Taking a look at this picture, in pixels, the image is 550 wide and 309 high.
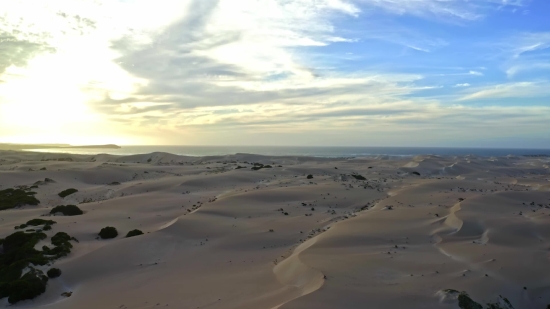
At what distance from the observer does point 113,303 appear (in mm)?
10227

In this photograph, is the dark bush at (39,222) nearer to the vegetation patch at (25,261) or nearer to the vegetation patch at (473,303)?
the vegetation patch at (25,261)

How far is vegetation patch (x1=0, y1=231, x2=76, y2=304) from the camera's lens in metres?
10.9

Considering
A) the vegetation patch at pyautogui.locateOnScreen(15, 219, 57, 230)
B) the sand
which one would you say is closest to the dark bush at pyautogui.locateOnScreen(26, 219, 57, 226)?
the vegetation patch at pyautogui.locateOnScreen(15, 219, 57, 230)

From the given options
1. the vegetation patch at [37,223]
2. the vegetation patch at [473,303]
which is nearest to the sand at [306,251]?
the vegetation patch at [473,303]

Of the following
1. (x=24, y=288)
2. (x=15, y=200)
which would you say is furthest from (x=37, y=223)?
(x=15, y=200)

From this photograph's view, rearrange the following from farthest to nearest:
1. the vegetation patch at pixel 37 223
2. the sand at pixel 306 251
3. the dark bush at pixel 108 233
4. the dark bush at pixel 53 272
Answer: the vegetation patch at pixel 37 223 < the dark bush at pixel 108 233 < the dark bush at pixel 53 272 < the sand at pixel 306 251

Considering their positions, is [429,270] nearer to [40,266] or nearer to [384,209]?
[384,209]


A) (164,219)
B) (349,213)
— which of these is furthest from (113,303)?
(349,213)

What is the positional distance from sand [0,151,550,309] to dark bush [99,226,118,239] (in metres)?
0.30

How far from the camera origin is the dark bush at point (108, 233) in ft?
54.4

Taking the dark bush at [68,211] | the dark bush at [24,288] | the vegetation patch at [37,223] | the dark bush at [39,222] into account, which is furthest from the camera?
the dark bush at [68,211]

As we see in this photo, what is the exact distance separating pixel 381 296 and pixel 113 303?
6889 millimetres

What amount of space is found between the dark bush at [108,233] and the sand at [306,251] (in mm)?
Answer: 304

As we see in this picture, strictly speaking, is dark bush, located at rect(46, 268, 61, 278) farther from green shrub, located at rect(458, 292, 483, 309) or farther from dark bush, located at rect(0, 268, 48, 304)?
green shrub, located at rect(458, 292, 483, 309)
